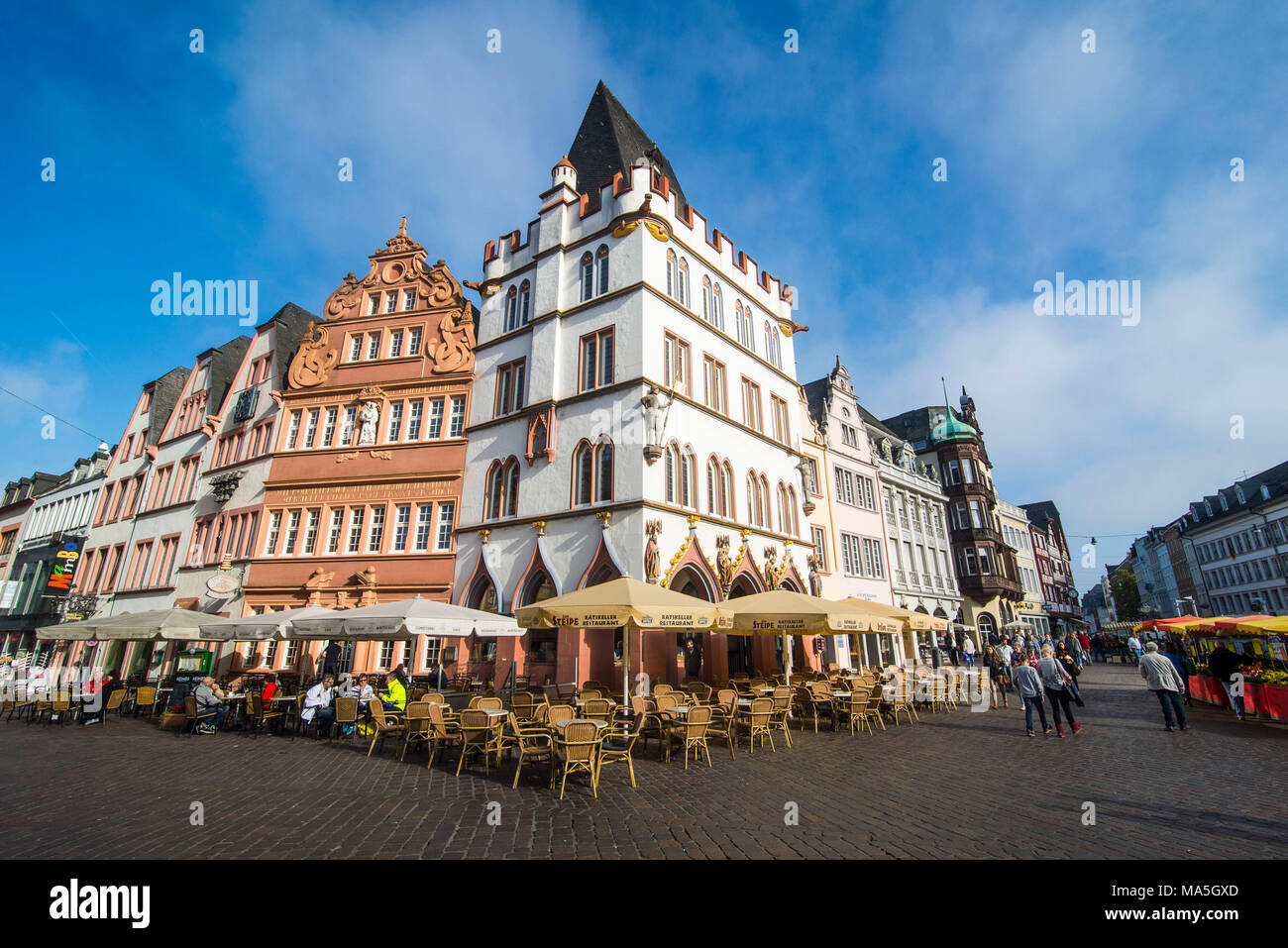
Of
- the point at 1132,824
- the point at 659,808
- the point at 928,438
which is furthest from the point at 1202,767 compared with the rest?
the point at 928,438

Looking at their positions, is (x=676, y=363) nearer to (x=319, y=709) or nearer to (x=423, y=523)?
(x=423, y=523)

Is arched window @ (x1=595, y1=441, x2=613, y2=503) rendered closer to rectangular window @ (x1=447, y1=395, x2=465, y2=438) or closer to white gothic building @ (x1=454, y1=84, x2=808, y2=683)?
white gothic building @ (x1=454, y1=84, x2=808, y2=683)

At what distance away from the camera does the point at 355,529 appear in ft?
74.6

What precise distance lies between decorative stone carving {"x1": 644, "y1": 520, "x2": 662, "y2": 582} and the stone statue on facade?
1391 cm

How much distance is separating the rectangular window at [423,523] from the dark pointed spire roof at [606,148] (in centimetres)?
1379

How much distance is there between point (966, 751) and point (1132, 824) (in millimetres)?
4633

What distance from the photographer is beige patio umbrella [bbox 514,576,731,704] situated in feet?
34.1

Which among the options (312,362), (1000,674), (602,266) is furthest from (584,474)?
(312,362)

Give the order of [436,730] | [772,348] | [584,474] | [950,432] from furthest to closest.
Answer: [950,432] → [772,348] → [584,474] → [436,730]

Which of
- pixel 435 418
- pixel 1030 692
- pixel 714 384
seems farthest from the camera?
pixel 435 418

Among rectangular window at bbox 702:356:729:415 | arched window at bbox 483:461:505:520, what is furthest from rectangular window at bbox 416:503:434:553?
rectangular window at bbox 702:356:729:415

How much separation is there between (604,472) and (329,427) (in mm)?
14552
